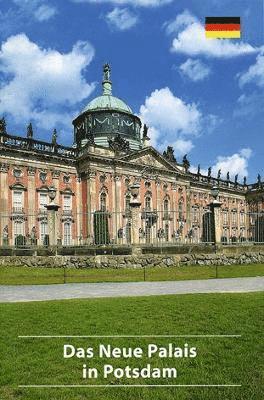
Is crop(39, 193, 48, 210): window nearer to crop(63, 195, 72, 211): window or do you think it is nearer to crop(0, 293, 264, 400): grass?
crop(63, 195, 72, 211): window

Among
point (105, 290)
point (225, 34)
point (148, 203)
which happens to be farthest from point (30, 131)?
point (225, 34)

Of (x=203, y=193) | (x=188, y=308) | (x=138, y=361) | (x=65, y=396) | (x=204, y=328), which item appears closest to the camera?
(x=65, y=396)

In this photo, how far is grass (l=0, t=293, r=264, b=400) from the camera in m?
4.81

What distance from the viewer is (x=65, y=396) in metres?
4.70

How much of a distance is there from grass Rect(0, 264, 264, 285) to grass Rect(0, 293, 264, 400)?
22.1 feet

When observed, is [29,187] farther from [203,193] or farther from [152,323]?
[152,323]

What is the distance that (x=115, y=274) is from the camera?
1981 centimetres

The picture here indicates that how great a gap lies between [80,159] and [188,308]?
39.0 meters

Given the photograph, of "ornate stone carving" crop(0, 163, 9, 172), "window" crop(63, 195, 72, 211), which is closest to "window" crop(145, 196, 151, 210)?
"window" crop(63, 195, 72, 211)

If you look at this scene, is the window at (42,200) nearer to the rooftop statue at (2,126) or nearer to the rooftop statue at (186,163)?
the rooftop statue at (2,126)

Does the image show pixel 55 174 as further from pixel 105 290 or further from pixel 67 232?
pixel 105 290

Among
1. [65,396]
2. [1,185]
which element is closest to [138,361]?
[65,396]

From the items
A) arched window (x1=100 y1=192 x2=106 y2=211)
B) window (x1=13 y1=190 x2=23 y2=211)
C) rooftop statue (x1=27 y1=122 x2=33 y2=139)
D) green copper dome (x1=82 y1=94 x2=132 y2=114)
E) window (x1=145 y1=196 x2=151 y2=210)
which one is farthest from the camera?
green copper dome (x1=82 y1=94 x2=132 y2=114)

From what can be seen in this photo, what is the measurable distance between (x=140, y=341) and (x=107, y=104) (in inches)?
2069
